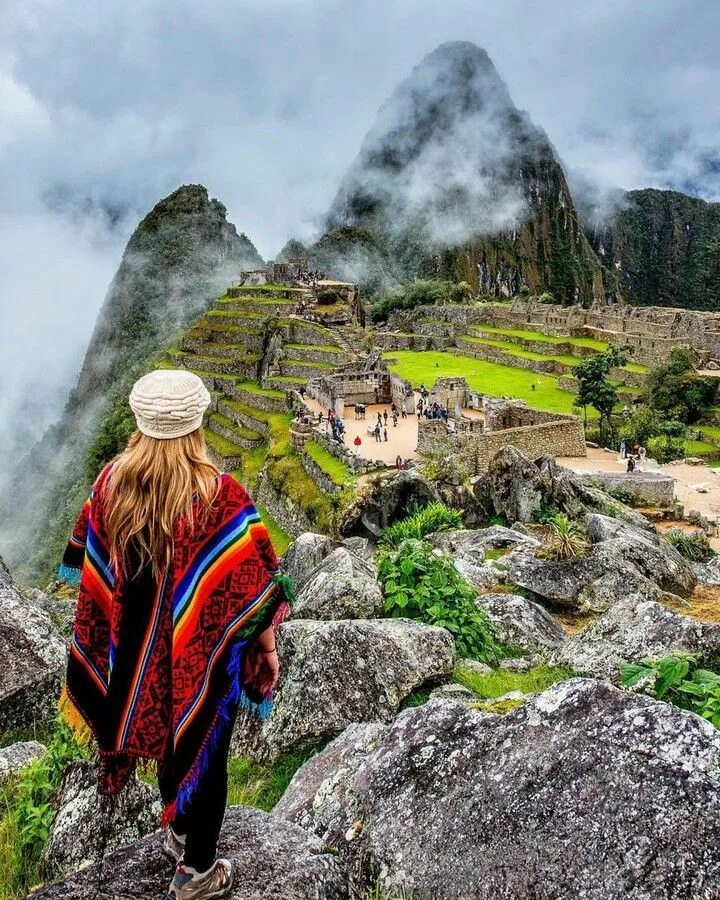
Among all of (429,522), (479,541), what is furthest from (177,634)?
(429,522)

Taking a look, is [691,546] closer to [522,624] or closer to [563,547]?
[563,547]

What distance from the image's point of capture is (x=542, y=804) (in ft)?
9.29

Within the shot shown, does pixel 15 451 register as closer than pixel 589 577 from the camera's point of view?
No

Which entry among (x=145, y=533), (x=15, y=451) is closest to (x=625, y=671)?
(x=145, y=533)

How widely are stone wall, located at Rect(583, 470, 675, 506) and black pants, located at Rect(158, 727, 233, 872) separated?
2054 centimetres

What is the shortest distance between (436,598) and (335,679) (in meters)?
2.01

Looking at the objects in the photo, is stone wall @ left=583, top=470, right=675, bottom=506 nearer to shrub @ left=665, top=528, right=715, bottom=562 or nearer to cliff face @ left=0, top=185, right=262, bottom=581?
shrub @ left=665, top=528, right=715, bottom=562

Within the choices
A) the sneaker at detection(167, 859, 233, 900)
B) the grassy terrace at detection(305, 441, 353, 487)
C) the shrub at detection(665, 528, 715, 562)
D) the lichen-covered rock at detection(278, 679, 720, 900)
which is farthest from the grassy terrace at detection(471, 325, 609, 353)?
the sneaker at detection(167, 859, 233, 900)

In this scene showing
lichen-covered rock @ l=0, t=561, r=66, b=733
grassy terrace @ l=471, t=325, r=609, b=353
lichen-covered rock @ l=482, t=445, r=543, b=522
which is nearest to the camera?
lichen-covered rock @ l=0, t=561, r=66, b=733

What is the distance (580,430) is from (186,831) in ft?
93.6

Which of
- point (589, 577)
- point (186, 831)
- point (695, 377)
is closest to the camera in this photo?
point (186, 831)

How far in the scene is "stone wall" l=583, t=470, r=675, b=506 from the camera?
2222 cm

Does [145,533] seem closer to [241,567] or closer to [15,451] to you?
[241,567]

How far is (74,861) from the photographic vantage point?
3.23 metres
